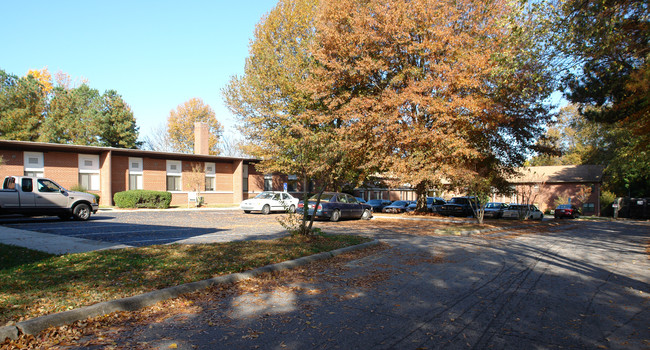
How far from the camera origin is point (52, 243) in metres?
10.1

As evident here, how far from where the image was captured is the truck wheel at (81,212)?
56.2 ft

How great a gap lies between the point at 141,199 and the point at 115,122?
1070 inches

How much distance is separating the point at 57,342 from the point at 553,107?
27.2m

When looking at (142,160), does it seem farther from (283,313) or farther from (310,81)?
(283,313)

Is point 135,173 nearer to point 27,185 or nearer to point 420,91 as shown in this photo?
point 27,185

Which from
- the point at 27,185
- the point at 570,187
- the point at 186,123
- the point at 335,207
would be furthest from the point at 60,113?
the point at 570,187

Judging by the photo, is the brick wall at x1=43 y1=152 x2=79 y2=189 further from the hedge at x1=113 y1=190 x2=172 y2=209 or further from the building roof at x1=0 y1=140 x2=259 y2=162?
the hedge at x1=113 y1=190 x2=172 y2=209

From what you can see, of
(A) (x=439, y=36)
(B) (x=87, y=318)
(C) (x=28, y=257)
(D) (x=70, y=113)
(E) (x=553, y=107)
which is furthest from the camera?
(D) (x=70, y=113)

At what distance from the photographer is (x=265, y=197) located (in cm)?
2600

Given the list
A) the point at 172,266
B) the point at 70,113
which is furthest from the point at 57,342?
the point at 70,113

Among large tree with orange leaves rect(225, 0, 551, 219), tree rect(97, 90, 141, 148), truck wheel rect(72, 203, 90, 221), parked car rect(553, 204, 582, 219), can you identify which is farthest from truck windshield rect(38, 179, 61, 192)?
parked car rect(553, 204, 582, 219)

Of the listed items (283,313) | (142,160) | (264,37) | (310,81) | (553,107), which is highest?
(264,37)

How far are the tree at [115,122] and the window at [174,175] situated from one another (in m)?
19.6

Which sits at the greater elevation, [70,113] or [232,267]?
[70,113]
